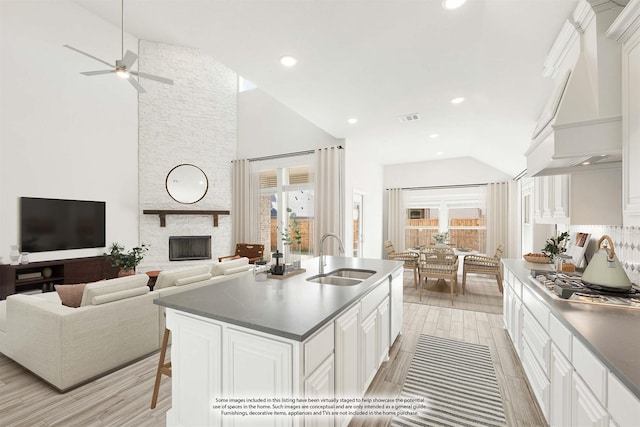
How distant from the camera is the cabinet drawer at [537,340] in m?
1.68

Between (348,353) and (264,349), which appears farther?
(348,353)

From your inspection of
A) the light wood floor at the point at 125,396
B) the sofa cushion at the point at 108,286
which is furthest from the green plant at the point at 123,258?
the sofa cushion at the point at 108,286

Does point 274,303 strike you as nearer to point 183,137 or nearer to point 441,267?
point 441,267

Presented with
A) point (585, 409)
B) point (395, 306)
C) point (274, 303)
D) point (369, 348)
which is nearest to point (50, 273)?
point (274, 303)

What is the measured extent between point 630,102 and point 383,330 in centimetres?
216

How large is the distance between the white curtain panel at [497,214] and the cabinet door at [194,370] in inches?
250

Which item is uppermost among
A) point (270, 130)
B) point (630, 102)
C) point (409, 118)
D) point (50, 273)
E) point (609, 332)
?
point (270, 130)

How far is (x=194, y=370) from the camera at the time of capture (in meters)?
1.54

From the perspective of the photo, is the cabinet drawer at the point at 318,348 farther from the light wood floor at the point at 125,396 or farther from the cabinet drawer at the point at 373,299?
the light wood floor at the point at 125,396

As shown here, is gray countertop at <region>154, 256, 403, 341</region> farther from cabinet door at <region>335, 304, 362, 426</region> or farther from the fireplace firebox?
the fireplace firebox

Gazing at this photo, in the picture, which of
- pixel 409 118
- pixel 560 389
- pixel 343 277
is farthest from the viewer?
pixel 409 118

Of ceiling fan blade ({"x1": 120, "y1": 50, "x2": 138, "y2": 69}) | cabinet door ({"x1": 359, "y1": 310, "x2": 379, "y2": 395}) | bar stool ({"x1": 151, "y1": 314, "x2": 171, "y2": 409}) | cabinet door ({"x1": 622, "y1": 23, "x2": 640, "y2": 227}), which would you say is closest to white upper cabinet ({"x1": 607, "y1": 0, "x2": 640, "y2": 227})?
cabinet door ({"x1": 622, "y1": 23, "x2": 640, "y2": 227})

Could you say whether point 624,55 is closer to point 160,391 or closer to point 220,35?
point 220,35

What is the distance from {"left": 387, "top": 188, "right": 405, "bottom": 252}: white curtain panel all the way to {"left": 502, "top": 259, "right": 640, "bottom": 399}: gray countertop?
5332 mm
